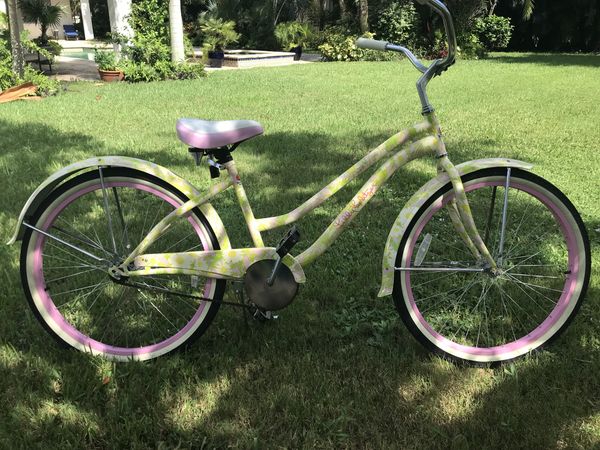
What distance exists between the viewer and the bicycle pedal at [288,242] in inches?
86.6

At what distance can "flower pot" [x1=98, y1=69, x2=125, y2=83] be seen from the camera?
39.3 ft

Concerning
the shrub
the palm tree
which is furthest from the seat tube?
the palm tree

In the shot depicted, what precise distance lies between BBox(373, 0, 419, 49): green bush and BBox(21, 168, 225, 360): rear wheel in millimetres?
18208

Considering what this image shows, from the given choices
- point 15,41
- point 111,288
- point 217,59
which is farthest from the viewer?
point 217,59

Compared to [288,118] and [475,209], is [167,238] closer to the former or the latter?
[475,209]

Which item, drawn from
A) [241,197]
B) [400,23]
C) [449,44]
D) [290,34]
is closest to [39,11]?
[290,34]

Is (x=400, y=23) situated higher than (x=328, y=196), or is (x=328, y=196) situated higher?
(x=400, y=23)

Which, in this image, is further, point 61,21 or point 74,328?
point 61,21

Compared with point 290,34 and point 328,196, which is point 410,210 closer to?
point 328,196

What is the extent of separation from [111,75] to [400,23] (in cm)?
1168

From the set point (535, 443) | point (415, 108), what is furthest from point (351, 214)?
point (415, 108)

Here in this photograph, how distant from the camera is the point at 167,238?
10.9ft

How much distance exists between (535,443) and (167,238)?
2.37 metres

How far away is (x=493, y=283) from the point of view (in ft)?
8.44
